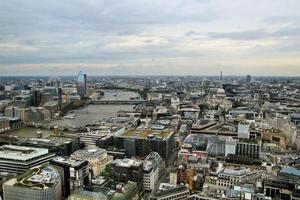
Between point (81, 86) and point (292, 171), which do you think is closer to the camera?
point (292, 171)

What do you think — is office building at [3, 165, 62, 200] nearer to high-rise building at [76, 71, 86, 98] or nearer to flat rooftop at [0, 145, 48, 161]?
flat rooftop at [0, 145, 48, 161]

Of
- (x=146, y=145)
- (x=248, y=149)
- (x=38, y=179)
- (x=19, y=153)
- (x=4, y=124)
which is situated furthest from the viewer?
(x=4, y=124)

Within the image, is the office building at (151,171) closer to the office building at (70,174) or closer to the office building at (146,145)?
the office building at (146,145)

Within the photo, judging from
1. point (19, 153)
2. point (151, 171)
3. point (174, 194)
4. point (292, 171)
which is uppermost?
point (19, 153)

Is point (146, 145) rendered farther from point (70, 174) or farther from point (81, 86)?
point (81, 86)

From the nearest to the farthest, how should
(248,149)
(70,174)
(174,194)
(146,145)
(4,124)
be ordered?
(174,194) < (70,174) < (248,149) < (146,145) < (4,124)

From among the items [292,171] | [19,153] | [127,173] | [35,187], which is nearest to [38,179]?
[35,187]

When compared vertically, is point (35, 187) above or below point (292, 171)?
above
